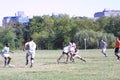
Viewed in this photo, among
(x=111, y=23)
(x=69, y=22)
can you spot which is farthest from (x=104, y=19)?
(x=69, y=22)

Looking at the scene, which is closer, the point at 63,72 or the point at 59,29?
the point at 63,72

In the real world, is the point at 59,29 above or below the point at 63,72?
above

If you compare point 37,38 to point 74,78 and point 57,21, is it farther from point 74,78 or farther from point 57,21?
point 74,78

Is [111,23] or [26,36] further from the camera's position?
[26,36]

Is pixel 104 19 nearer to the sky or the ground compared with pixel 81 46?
nearer to the sky

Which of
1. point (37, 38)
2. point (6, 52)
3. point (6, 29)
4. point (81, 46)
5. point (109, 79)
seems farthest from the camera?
point (6, 29)

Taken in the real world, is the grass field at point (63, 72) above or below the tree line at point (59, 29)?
below

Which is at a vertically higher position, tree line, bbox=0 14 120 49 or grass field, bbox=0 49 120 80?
tree line, bbox=0 14 120 49

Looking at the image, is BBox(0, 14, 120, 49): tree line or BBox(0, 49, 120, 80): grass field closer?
BBox(0, 49, 120, 80): grass field

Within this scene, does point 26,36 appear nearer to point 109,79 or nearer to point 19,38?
point 19,38

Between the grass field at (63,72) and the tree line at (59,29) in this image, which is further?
the tree line at (59,29)

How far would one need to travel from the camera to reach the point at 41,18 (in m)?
114

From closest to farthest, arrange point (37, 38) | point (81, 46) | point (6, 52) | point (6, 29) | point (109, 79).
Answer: point (109, 79) → point (6, 52) → point (81, 46) → point (37, 38) → point (6, 29)

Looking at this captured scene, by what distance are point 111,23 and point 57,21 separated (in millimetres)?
14741
